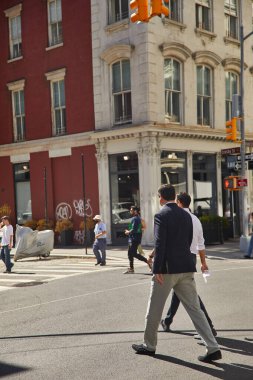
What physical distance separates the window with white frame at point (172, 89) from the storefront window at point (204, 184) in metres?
2.16

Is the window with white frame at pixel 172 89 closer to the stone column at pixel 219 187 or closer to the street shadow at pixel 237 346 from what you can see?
the stone column at pixel 219 187

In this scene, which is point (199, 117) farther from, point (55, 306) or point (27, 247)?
point (55, 306)

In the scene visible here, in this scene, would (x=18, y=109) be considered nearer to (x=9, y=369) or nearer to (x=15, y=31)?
(x=15, y=31)

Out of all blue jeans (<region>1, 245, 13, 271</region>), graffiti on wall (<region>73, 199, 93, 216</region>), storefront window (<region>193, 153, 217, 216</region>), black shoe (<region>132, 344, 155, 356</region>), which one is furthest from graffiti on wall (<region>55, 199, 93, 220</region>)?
black shoe (<region>132, 344, 155, 356</region>)

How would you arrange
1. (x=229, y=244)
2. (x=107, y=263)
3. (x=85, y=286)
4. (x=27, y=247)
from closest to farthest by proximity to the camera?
(x=85, y=286)
(x=107, y=263)
(x=27, y=247)
(x=229, y=244)

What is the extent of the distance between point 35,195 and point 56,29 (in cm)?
790

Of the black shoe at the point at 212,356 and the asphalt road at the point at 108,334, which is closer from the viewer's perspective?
the asphalt road at the point at 108,334

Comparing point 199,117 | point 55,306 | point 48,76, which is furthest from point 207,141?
point 55,306

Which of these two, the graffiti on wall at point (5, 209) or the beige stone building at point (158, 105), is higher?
the beige stone building at point (158, 105)

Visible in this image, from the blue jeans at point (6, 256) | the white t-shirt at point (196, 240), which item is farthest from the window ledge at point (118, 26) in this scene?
the white t-shirt at point (196, 240)

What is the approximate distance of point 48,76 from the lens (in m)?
23.3

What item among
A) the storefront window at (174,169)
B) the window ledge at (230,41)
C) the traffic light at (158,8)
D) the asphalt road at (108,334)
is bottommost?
the asphalt road at (108,334)

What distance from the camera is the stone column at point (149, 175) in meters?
19.6

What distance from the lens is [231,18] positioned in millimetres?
24094
